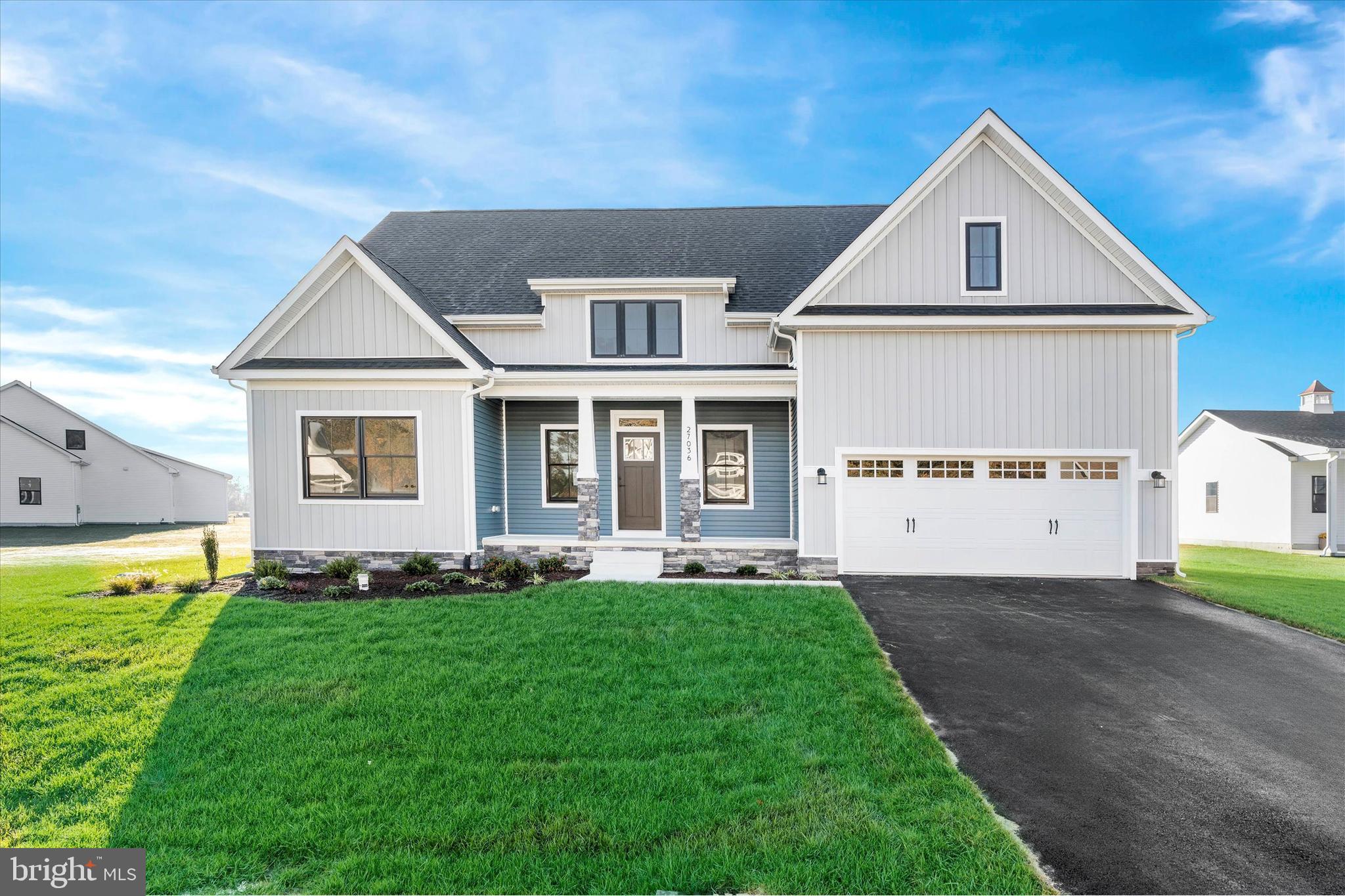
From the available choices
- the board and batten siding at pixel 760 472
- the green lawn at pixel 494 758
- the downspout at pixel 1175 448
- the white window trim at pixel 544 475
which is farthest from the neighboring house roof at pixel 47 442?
the downspout at pixel 1175 448

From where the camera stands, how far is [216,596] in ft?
29.6

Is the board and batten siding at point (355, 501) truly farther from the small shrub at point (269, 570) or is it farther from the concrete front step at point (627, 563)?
the concrete front step at point (627, 563)

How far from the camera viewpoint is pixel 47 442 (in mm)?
26859

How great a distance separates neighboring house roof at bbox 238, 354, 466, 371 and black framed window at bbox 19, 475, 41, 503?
986 inches

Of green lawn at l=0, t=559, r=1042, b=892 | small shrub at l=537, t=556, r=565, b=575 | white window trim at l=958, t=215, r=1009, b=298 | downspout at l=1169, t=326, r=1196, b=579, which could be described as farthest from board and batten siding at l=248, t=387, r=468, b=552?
downspout at l=1169, t=326, r=1196, b=579

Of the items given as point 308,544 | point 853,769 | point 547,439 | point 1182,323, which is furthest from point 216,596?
point 1182,323

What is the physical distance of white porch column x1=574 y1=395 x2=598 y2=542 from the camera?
11820 mm

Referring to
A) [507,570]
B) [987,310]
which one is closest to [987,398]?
[987,310]

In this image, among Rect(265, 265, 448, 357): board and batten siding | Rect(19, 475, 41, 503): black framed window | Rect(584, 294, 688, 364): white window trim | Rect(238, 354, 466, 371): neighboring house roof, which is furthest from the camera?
Rect(19, 475, 41, 503): black framed window

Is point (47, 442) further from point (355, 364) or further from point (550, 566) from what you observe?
point (550, 566)

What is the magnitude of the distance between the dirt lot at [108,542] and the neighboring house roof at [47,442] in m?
2.98

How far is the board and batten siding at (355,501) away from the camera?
11344mm

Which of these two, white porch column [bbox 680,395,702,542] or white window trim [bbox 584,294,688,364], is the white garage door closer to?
white porch column [bbox 680,395,702,542]

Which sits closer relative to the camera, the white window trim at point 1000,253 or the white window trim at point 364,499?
the white window trim at point 1000,253
